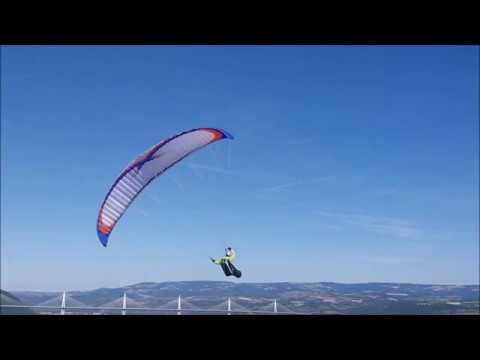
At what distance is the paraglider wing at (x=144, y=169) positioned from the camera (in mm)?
13750

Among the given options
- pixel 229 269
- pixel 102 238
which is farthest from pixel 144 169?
pixel 229 269

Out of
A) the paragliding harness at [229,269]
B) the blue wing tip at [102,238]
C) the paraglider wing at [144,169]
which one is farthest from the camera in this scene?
the paragliding harness at [229,269]

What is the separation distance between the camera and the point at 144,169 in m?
14.4

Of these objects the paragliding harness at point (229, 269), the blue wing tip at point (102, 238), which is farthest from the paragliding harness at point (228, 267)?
the blue wing tip at point (102, 238)

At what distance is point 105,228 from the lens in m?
15.5

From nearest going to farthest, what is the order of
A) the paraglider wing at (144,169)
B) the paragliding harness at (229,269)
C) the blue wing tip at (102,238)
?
the paraglider wing at (144,169)
the blue wing tip at (102,238)
the paragliding harness at (229,269)

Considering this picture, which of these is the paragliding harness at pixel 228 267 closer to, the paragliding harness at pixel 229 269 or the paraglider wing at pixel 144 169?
the paragliding harness at pixel 229 269

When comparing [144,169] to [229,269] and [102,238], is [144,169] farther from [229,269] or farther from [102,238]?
[229,269]

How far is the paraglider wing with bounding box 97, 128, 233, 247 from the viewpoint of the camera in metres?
13.8

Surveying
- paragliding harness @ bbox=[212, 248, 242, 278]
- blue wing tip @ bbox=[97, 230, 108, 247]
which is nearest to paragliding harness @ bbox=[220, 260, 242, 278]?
paragliding harness @ bbox=[212, 248, 242, 278]
